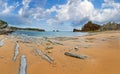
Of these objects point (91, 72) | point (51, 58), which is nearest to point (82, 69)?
point (91, 72)

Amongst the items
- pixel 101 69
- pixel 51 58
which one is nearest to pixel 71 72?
pixel 101 69

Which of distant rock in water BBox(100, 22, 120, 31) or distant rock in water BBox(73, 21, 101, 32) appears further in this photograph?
distant rock in water BBox(73, 21, 101, 32)

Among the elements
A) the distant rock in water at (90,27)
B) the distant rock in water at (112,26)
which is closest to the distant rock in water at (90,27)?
the distant rock in water at (90,27)

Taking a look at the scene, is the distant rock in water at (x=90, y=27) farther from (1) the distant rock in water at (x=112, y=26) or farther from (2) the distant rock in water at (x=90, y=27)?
(1) the distant rock in water at (x=112, y=26)

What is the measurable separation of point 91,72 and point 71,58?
5.44 ft

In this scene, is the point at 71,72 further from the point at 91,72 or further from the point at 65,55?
the point at 65,55

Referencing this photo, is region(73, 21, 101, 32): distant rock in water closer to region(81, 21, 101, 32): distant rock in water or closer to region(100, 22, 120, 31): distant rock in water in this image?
region(81, 21, 101, 32): distant rock in water

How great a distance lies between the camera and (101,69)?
6.43 m

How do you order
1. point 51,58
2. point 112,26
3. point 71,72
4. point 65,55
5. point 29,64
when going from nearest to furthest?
1. point 71,72
2. point 29,64
3. point 51,58
4. point 65,55
5. point 112,26

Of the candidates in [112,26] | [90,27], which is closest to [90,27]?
[90,27]

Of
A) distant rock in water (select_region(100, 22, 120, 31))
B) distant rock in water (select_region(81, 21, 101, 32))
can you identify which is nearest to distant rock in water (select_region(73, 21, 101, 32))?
distant rock in water (select_region(81, 21, 101, 32))

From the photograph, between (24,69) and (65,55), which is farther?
(65,55)

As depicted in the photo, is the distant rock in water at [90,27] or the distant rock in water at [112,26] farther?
the distant rock in water at [90,27]

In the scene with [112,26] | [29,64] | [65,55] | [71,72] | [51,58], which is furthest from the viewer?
[112,26]
